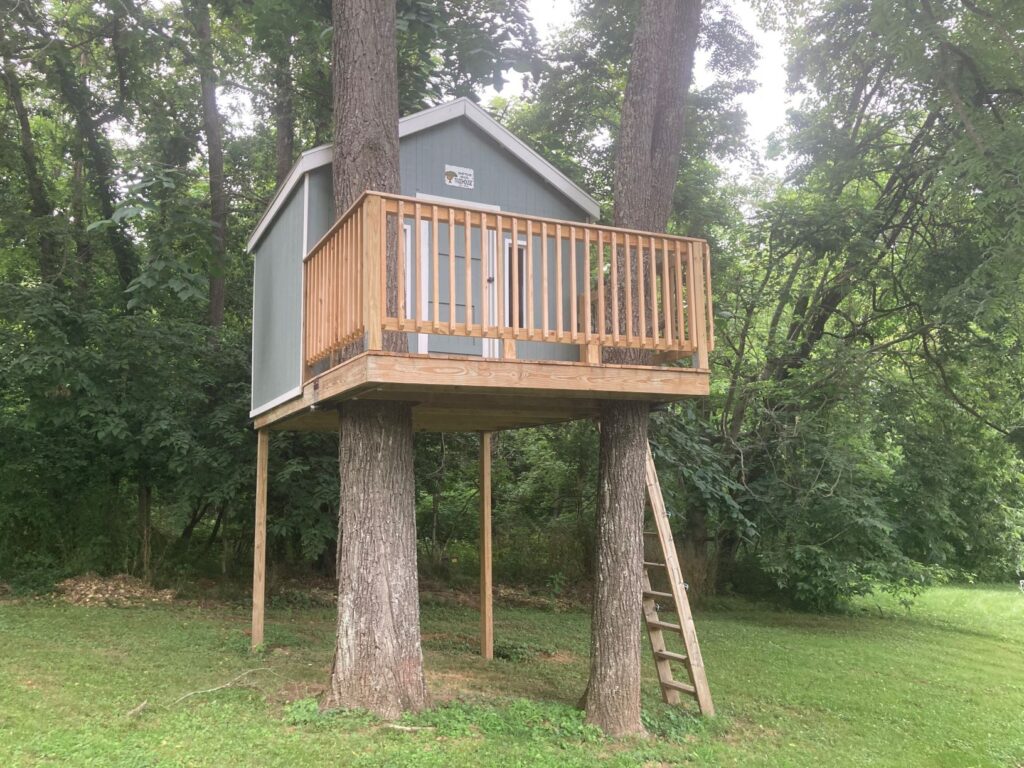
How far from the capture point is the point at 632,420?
6078mm

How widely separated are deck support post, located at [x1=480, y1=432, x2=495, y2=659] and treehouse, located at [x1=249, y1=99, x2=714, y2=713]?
0.08 feet

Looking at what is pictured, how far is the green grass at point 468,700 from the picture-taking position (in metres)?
4.94

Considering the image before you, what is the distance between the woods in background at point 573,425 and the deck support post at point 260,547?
197 centimetres

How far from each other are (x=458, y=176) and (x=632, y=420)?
315 centimetres

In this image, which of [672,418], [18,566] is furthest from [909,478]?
[18,566]

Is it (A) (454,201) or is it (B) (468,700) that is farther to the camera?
(A) (454,201)

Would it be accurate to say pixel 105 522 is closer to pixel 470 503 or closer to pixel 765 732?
pixel 470 503

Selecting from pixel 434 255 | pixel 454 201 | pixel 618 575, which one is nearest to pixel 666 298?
pixel 434 255

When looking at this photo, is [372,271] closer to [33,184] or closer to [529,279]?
[529,279]

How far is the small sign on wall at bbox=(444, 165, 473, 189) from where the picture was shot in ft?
24.7

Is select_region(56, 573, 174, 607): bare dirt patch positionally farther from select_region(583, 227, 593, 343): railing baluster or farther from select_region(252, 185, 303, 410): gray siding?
select_region(583, 227, 593, 343): railing baluster

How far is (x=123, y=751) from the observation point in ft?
15.2

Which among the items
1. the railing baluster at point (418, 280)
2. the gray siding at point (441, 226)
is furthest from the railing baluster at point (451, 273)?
the gray siding at point (441, 226)

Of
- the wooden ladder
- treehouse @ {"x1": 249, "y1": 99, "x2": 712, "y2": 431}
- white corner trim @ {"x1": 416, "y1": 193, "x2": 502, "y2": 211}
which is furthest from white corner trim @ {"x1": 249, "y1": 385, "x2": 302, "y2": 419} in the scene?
the wooden ladder
